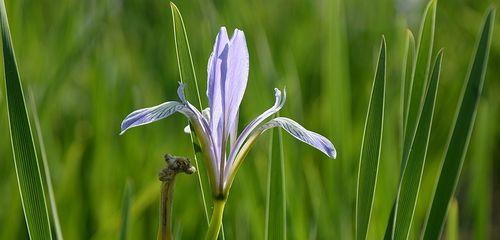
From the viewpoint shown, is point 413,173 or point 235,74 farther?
point 413,173

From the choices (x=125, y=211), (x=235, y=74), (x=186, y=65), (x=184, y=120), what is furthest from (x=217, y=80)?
(x=184, y=120)

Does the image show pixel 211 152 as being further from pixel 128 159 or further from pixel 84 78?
pixel 84 78

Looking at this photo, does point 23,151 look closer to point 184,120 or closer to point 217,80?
point 217,80

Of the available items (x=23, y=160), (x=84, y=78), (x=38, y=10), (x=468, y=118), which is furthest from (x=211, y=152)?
(x=84, y=78)

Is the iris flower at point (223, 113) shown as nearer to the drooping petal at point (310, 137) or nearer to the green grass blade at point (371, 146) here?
the drooping petal at point (310, 137)

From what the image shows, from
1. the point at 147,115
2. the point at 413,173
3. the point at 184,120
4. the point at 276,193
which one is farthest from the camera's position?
the point at 184,120

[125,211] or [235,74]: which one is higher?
[235,74]

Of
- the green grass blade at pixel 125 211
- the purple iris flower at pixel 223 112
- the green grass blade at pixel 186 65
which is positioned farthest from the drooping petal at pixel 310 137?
the green grass blade at pixel 125 211
